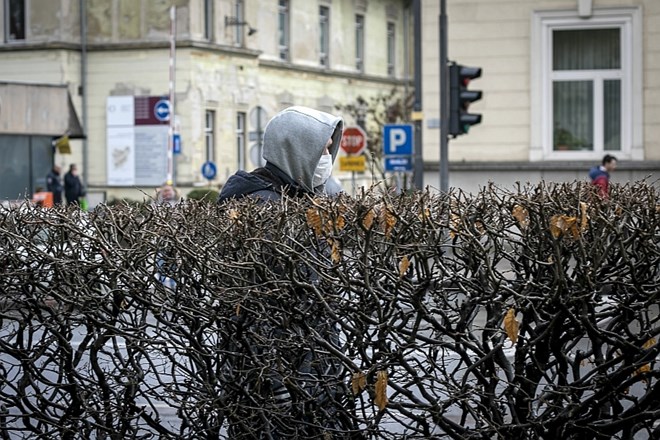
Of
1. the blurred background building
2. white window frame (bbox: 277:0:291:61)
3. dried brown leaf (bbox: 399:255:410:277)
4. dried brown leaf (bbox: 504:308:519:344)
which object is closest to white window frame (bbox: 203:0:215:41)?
the blurred background building

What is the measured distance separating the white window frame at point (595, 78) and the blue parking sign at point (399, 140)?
218 cm

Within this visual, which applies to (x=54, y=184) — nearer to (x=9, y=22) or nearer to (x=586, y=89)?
(x=9, y=22)

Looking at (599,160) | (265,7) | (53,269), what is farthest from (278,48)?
(53,269)

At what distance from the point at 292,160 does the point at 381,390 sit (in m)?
1.32

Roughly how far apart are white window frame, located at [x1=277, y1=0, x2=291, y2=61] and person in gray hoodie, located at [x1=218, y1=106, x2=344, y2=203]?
50.2 metres

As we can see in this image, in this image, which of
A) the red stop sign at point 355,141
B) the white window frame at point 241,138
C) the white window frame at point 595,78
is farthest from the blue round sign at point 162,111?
the white window frame at point 595,78

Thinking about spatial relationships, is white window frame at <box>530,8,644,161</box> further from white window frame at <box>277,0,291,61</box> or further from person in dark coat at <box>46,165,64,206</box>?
white window frame at <box>277,0,291,61</box>

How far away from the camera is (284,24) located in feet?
183

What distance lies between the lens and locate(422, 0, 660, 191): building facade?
25781 mm

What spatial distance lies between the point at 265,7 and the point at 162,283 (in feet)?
163

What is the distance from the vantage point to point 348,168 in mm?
29875

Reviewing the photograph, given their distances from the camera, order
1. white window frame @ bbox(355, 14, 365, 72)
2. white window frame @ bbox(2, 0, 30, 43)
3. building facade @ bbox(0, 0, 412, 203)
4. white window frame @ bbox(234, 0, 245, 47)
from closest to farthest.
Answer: building facade @ bbox(0, 0, 412, 203) → white window frame @ bbox(2, 0, 30, 43) → white window frame @ bbox(234, 0, 245, 47) → white window frame @ bbox(355, 14, 365, 72)

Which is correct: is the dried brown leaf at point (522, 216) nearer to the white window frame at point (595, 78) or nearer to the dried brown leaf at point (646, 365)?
the dried brown leaf at point (646, 365)

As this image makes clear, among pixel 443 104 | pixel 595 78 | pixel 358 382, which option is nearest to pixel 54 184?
pixel 595 78
